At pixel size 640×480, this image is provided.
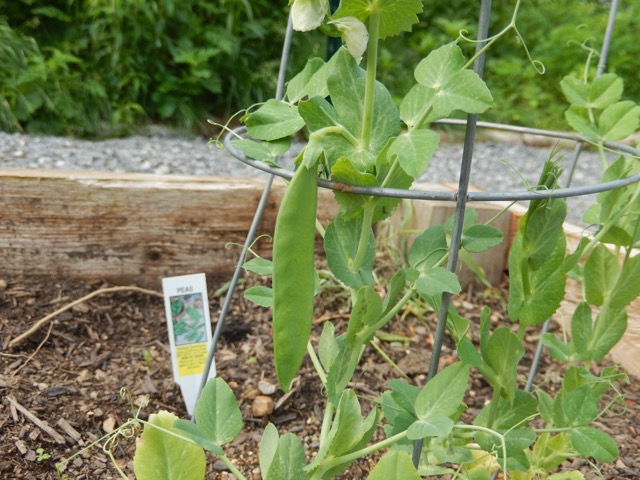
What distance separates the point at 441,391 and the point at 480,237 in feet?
0.61

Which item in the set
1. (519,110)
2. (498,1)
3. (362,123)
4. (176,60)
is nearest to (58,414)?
(362,123)

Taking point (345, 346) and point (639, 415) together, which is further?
point (639, 415)

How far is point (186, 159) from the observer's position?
110 inches

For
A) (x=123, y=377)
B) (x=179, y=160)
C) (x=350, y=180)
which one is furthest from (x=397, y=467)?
(x=179, y=160)

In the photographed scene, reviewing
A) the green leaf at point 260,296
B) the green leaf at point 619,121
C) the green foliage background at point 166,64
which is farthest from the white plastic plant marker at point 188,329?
the green foliage background at point 166,64

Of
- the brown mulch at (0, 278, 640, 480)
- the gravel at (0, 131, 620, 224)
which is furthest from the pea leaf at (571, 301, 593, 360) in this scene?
the gravel at (0, 131, 620, 224)

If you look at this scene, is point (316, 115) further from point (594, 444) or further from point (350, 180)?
point (594, 444)

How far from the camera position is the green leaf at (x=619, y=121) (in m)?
0.98

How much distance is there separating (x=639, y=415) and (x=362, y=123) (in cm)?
95

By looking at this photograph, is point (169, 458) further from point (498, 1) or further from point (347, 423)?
point (498, 1)

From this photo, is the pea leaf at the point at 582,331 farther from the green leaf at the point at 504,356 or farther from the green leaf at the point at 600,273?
the green leaf at the point at 504,356

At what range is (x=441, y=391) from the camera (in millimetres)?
763

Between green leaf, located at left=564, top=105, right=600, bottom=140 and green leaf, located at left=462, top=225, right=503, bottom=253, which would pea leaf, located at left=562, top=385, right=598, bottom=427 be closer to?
green leaf, located at left=462, top=225, right=503, bottom=253

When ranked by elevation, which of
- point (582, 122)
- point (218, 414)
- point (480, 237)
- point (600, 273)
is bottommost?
point (218, 414)
